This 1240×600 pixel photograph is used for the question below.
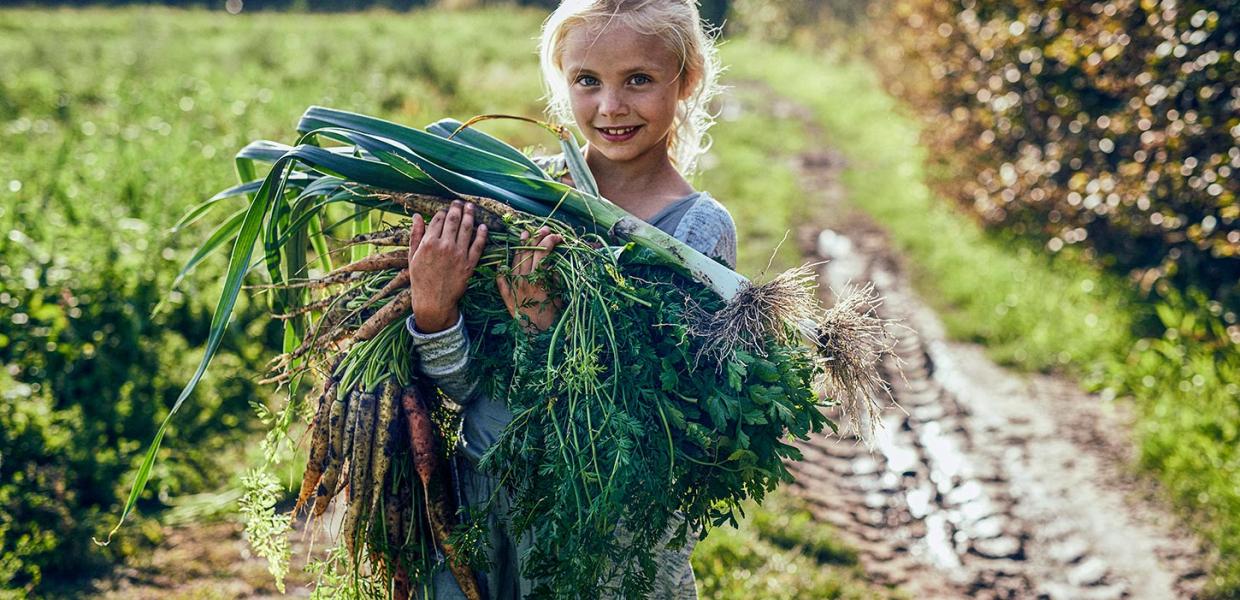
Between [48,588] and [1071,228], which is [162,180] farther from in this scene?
[1071,228]

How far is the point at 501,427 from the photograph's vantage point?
2.01 meters

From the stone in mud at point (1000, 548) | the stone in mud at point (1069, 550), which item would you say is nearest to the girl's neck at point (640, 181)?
the stone in mud at point (1000, 548)

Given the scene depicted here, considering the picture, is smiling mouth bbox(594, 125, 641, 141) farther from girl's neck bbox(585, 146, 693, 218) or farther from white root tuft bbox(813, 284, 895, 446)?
white root tuft bbox(813, 284, 895, 446)

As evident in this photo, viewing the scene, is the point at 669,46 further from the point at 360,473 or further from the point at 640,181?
the point at 360,473

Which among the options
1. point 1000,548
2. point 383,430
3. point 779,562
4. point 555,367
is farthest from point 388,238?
point 1000,548

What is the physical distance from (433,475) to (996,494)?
3146 mm

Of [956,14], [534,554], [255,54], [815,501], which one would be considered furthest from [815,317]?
[255,54]

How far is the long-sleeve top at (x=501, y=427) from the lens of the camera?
1976 millimetres

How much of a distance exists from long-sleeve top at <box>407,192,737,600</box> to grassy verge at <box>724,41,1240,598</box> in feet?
8.55

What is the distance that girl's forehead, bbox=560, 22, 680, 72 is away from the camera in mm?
2047

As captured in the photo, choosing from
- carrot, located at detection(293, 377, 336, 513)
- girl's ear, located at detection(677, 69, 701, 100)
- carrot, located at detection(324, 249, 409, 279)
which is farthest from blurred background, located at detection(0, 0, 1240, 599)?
girl's ear, located at detection(677, 69, 701, 100)

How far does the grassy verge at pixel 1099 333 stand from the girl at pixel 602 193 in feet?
9.26

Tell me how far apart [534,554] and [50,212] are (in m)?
4.26

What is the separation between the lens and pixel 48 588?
10.6ft
